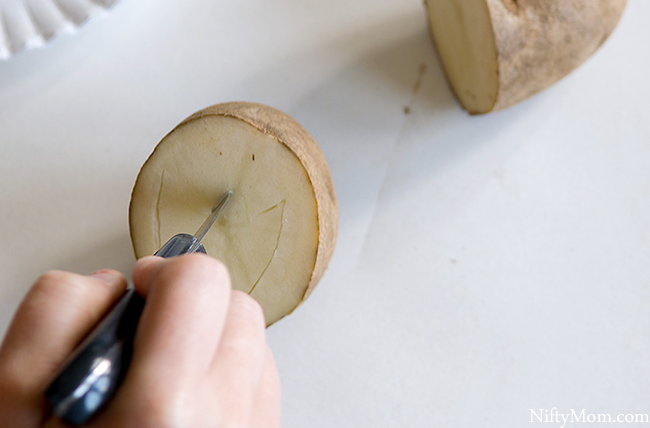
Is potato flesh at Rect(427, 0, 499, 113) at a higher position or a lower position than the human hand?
lower

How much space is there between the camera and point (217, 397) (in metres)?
0.45

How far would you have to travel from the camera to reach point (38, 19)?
104 centimetres

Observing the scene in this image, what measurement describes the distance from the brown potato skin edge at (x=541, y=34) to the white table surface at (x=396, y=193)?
0.16m

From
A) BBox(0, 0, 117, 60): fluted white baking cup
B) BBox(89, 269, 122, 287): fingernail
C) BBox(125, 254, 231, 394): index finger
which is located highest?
BBox(0, 0, 117, 60): fluted white baking cup

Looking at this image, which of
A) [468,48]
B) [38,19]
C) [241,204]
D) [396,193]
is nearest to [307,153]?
[241,204]

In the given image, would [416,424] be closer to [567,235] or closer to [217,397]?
[567,235]

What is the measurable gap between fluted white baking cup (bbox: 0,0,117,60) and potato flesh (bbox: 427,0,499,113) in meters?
0.73

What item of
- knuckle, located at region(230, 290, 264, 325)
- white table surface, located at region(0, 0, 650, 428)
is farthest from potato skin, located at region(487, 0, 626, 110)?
knuckle, located at region(230, 290, 264, 325)

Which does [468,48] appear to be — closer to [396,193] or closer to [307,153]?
[396,193]

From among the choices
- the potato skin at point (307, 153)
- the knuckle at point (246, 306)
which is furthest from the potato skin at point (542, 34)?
the knuckle at point (246, 306)

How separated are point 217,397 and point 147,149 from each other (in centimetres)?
77

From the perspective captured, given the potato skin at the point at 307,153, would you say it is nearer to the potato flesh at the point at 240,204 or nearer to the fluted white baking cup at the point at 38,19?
the potato flesh at the point at 240,204

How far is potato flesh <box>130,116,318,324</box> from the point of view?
30.9 inches

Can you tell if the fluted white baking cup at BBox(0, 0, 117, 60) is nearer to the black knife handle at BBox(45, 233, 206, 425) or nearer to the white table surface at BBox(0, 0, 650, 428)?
the white table surface at BBox(0, 0, 650, 428)
